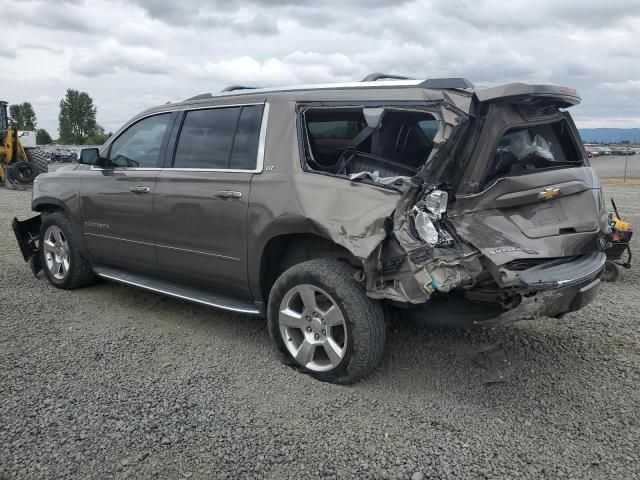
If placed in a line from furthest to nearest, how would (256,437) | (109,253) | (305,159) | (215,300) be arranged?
(109,253) → (215,300) → (305,159) → (256,437)

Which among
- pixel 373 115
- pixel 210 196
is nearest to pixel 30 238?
pixel 210 196

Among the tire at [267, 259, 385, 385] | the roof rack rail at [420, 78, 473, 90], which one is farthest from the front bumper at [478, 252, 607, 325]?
the roof rack rail at [420, 78, 473, 90]

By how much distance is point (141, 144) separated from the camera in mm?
5035

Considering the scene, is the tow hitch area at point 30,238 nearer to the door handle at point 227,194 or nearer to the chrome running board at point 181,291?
the chrome running board at point 181,291

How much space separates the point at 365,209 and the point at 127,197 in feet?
7.96

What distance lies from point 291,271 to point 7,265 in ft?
15.5

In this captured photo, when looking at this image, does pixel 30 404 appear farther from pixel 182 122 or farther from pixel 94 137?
pixel 94 137

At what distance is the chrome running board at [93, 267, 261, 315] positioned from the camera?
4.21 metres

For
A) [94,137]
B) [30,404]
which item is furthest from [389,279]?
[94,137]

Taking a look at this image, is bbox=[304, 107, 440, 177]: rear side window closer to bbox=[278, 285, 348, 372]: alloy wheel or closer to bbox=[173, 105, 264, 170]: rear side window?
bbox=[173, 105, 264, 170]: rear side window

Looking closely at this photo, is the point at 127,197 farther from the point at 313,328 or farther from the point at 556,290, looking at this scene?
the point at 556,290

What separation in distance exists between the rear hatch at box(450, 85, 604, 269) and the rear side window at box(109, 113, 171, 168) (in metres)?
2.65

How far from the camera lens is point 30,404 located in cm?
337

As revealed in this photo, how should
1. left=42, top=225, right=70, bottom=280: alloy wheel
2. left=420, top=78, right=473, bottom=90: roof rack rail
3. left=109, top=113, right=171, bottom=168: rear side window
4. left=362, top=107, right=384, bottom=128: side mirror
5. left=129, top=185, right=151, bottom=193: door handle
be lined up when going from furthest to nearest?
left=42, top=225, right=70, bottom=280: alloy wheel < left=109, top=113, right=171, bottom=168: rear side window < left=129, top=185, right=151, bottom=193: door handle < left=362, top=107, right=384, bottom=128: side mirror < left=420, top=78, right=473, bottom=90: roof rack rail
